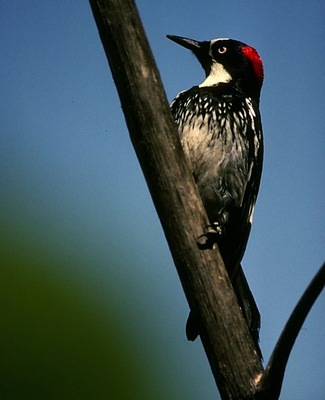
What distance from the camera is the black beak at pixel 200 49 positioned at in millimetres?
4336

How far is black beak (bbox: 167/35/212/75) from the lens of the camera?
4336 millimetres

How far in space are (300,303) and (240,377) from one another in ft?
1.43

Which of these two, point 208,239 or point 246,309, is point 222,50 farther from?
point 208,239

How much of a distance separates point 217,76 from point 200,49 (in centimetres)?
30

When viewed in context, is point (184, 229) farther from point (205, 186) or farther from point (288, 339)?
point (205, 186)

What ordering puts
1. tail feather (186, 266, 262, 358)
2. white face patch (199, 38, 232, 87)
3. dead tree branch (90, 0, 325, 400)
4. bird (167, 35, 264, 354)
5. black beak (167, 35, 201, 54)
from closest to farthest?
dead tree branch (90, 0, 325, 400) < tail feather (186, 266, 262, 358) < bird (167, 35, 264, 354) < white face patch (199, 38, 232, 87) < black beak (167, 35, 201, 54)

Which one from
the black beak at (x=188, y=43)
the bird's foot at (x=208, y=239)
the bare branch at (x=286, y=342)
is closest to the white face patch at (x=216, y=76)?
the black beak at (x=188, y=43)

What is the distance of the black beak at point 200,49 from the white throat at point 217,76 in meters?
0.05

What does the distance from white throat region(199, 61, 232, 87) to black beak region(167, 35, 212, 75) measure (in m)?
0.05

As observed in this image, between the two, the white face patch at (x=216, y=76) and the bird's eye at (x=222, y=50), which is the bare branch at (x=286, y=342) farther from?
the bird's eye at (x=222, y=50)

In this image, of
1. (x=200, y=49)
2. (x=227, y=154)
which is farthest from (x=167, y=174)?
(x=200, y=49)

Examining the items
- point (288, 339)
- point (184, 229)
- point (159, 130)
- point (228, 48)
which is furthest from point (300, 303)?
point (228, 48)

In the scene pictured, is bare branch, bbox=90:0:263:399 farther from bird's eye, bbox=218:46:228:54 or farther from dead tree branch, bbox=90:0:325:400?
bird's eye, bbox=218:46:228:54

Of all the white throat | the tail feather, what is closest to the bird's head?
the white throat
